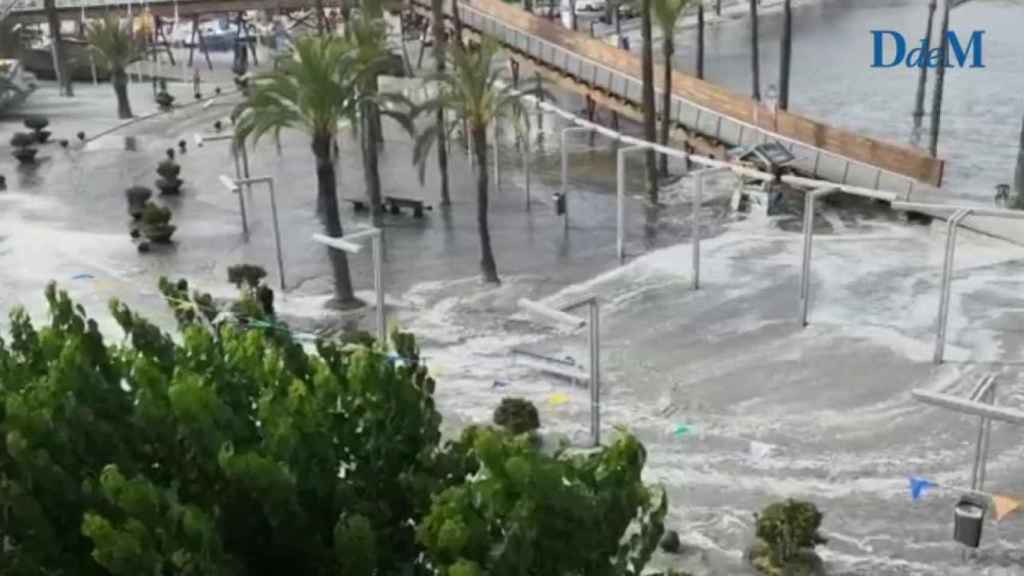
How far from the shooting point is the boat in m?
52.7

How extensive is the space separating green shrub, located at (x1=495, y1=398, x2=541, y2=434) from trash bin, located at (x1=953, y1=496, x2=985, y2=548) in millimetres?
7052

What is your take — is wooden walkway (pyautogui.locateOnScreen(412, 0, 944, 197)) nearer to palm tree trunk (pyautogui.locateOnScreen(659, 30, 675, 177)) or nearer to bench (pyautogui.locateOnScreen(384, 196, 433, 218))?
palm tree trunk (pyautogui.locateOnScreen(659, 30, 675, 177))

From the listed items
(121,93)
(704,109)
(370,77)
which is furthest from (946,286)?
(121,93)

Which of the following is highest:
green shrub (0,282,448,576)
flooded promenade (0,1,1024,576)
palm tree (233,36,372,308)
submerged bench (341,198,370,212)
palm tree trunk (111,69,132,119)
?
palm tree (233,36,372,308)

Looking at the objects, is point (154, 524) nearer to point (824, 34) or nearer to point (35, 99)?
point (35, 99)

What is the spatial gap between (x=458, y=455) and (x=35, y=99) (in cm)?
5195

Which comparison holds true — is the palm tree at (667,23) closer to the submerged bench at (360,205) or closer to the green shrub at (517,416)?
the submerged bench at (360,205)

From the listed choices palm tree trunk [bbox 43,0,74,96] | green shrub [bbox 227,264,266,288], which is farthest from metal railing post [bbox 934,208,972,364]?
palm tree trunk [bbox 43,0,74,96]

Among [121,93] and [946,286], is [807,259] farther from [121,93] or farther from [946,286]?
[121,93]

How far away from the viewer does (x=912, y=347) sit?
24.2 meters

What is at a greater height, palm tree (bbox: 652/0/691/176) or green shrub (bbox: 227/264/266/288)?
palm tree (bbox: 652/0/691/176)

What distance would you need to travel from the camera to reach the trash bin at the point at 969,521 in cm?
1634

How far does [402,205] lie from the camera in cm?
3559

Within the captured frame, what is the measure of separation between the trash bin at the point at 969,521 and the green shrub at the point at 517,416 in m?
7.05
